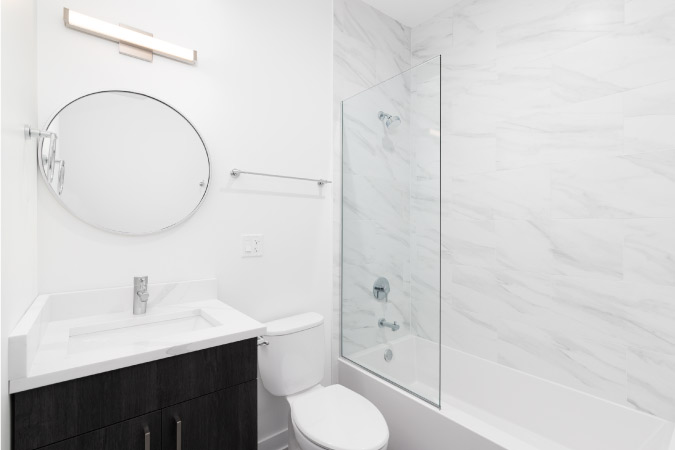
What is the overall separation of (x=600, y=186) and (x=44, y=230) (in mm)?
2401

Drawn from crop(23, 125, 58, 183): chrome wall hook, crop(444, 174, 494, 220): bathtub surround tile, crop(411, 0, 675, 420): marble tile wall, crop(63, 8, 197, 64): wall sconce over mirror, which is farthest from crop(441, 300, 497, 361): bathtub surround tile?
crop(23, 125, 58, 183): chrome wall hook

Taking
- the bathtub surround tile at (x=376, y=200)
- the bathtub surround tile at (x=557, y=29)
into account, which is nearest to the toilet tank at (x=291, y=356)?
the bathtub surround tile at (x=376, y=200)

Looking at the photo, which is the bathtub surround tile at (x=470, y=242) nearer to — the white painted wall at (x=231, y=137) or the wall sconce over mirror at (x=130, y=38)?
the white painted wall at (x=231, y=137)

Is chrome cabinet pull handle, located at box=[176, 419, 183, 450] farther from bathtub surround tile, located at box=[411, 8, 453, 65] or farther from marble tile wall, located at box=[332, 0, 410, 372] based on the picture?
bathtub surround tile, located at box=[411, 8, 453, 65]

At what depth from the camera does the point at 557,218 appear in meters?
1.79

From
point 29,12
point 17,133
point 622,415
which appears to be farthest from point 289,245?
point 622,415

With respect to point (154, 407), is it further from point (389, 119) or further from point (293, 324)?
point (389, 119)

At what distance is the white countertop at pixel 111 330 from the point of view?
885 millimetres

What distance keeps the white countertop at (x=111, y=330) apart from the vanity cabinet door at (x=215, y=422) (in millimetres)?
188

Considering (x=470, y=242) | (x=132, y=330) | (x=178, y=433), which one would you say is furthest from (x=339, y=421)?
(x=470, y=242)

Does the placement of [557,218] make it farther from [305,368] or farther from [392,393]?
[305,368]

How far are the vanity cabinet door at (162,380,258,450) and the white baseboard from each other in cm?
65

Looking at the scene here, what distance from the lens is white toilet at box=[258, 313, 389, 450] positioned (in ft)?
4.40

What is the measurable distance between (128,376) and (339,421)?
856 millimetres
